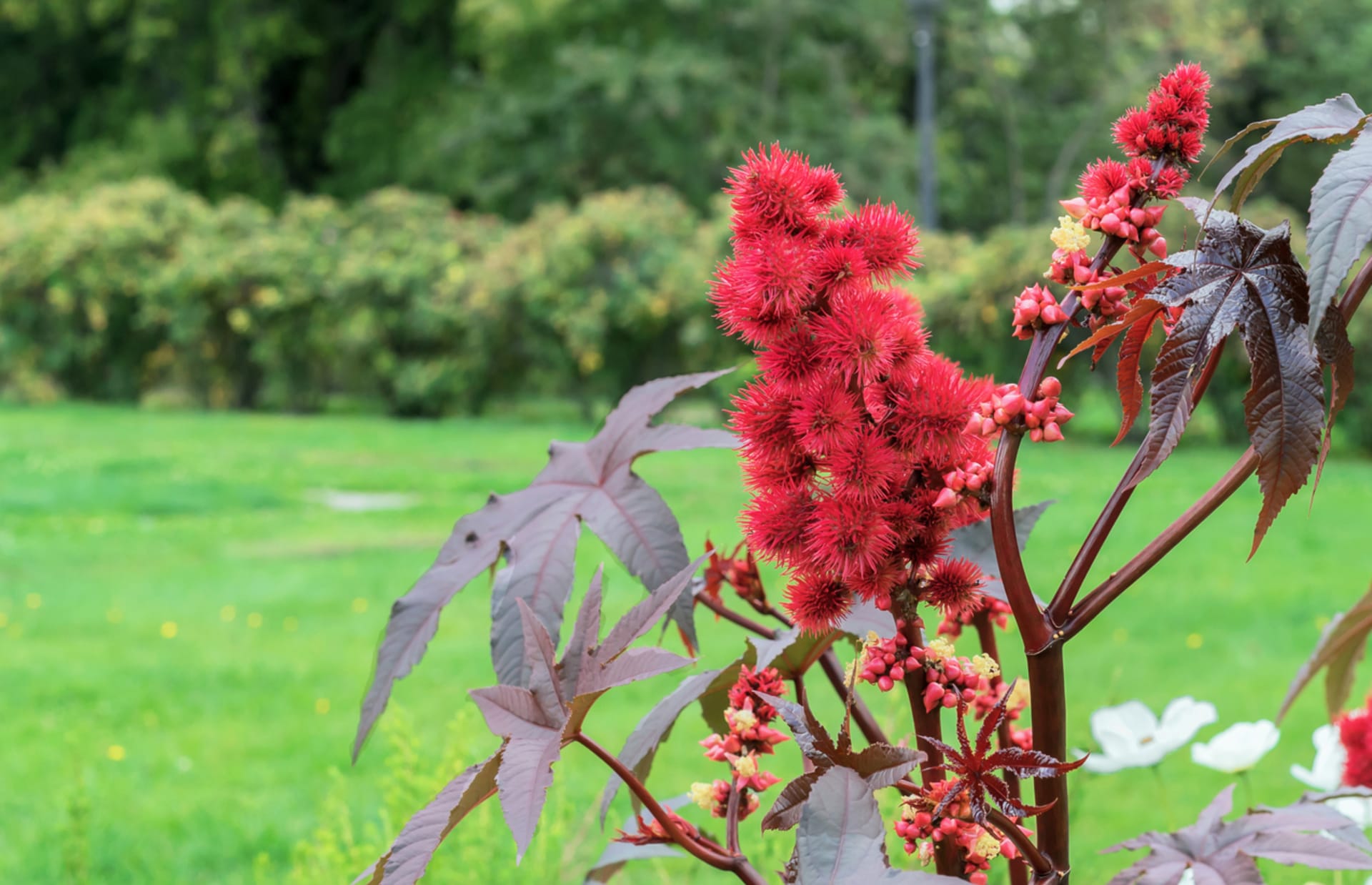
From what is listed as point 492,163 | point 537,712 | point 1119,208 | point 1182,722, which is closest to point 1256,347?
point 1119,208

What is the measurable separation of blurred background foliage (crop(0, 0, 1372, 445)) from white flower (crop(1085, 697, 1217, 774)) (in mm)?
7597

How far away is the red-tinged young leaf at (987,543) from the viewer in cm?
102

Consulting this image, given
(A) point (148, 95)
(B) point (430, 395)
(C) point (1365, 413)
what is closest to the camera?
(C) point (1365, 413)

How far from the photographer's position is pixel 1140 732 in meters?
1.64

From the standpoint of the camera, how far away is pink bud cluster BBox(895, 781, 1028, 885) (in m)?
0.84

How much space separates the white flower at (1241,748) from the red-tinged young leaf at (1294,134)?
0.92 m

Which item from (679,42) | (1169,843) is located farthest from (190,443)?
(679,42)

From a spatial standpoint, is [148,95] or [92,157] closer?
[92,157]

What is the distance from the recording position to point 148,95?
25172mm

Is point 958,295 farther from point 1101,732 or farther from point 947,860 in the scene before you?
point 947,860

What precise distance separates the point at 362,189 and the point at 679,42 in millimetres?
6868

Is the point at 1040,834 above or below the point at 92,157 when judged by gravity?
below

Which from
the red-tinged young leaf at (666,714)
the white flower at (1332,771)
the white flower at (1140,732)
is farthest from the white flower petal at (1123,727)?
the red-tinged young leaf at (666,714)

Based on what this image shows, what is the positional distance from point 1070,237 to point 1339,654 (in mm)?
737
